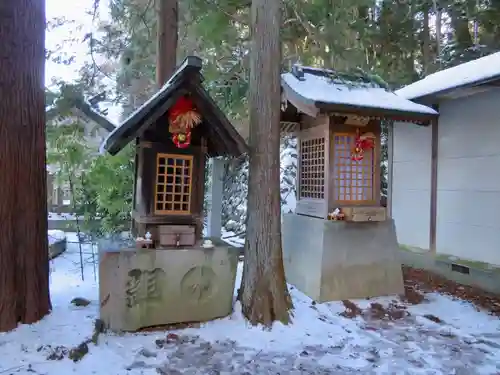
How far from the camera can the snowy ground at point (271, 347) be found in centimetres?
375

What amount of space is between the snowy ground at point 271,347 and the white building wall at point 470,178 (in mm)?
1810

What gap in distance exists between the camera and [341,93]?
20.2 ft

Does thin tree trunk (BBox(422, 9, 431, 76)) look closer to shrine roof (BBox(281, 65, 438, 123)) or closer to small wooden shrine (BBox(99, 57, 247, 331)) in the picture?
shrine roof (BBox(281, 65, 438, 123))

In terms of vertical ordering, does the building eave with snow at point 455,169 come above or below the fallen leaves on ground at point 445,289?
above

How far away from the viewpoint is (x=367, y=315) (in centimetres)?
552

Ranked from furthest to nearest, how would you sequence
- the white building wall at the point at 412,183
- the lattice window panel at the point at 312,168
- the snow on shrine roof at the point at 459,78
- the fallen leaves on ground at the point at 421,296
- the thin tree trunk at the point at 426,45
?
the thin tree trunk at the point at 426,45 → the white building wall at the point at 412,183 → the lattice window panel at the point at 312,168 → the snow on shrine roof at the point at 459,78 → the fallen leaves on ground at the point at 421,296

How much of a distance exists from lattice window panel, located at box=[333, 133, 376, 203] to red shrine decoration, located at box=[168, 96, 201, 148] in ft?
8.59

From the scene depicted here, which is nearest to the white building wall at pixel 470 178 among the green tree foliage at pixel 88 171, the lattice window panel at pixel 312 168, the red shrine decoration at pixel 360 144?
the red shrine decoration at pixel 360 144

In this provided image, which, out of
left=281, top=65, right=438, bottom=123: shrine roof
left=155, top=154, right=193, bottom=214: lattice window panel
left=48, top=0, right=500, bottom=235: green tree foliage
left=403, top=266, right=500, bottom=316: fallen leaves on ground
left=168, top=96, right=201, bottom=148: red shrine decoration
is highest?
left=48, top=0, right=500, bottom=235: green tree foliage

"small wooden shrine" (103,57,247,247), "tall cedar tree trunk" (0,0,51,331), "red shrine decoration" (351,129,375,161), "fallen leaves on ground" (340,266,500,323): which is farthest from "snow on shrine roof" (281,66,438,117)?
"tall cedar tree trunk" (0,0,51,331)

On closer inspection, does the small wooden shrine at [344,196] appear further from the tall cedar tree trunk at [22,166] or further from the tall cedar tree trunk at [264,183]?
the tall cedar tree trunk at [22,166]

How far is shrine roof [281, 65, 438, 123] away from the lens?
5637 mm

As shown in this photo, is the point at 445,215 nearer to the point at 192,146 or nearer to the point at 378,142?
the point at 378,142

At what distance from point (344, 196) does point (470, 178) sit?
8.14 ft
